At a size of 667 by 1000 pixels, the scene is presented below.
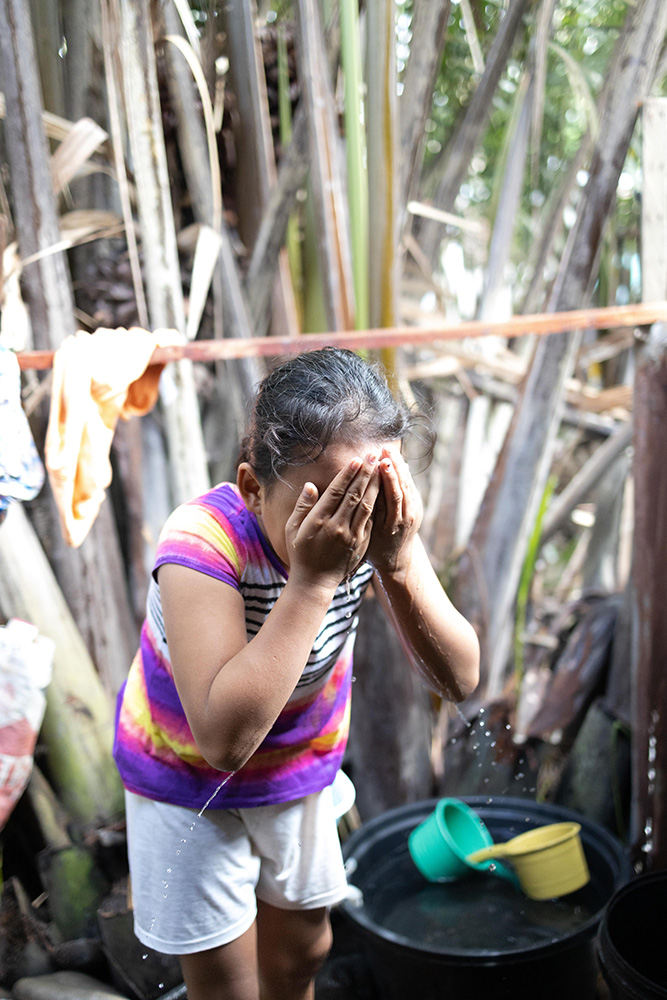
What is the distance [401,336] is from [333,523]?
80 cm

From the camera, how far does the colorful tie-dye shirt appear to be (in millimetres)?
1138

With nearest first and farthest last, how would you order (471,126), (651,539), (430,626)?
(430,626) → (651,539) → (471,126)

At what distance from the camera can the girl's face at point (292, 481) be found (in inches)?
39.4

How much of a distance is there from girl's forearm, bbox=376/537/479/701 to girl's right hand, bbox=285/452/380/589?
0.47 feet

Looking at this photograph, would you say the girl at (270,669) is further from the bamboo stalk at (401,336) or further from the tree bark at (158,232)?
the tree bark at (158,232)

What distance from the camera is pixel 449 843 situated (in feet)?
6.22

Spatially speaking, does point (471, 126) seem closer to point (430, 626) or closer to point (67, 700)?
point (430, 626)

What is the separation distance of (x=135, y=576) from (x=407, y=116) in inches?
59.8

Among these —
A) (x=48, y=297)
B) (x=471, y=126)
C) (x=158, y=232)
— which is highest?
(x=471, y=126)

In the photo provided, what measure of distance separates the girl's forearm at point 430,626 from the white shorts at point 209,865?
32 cm

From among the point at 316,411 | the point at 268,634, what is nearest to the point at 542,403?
the point at 316,411

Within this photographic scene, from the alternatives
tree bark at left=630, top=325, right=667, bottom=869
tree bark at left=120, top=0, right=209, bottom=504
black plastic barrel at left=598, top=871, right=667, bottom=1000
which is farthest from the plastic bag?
tree bark at left=630, top=325, right=667, bottom=869

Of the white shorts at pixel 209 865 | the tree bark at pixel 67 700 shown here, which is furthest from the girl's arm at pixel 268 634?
the tree bark at pixel 67 700

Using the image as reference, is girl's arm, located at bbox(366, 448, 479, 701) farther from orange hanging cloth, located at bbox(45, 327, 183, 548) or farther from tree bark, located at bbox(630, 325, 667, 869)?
tree bark, located at bbox(630, 325, 667, 869)
